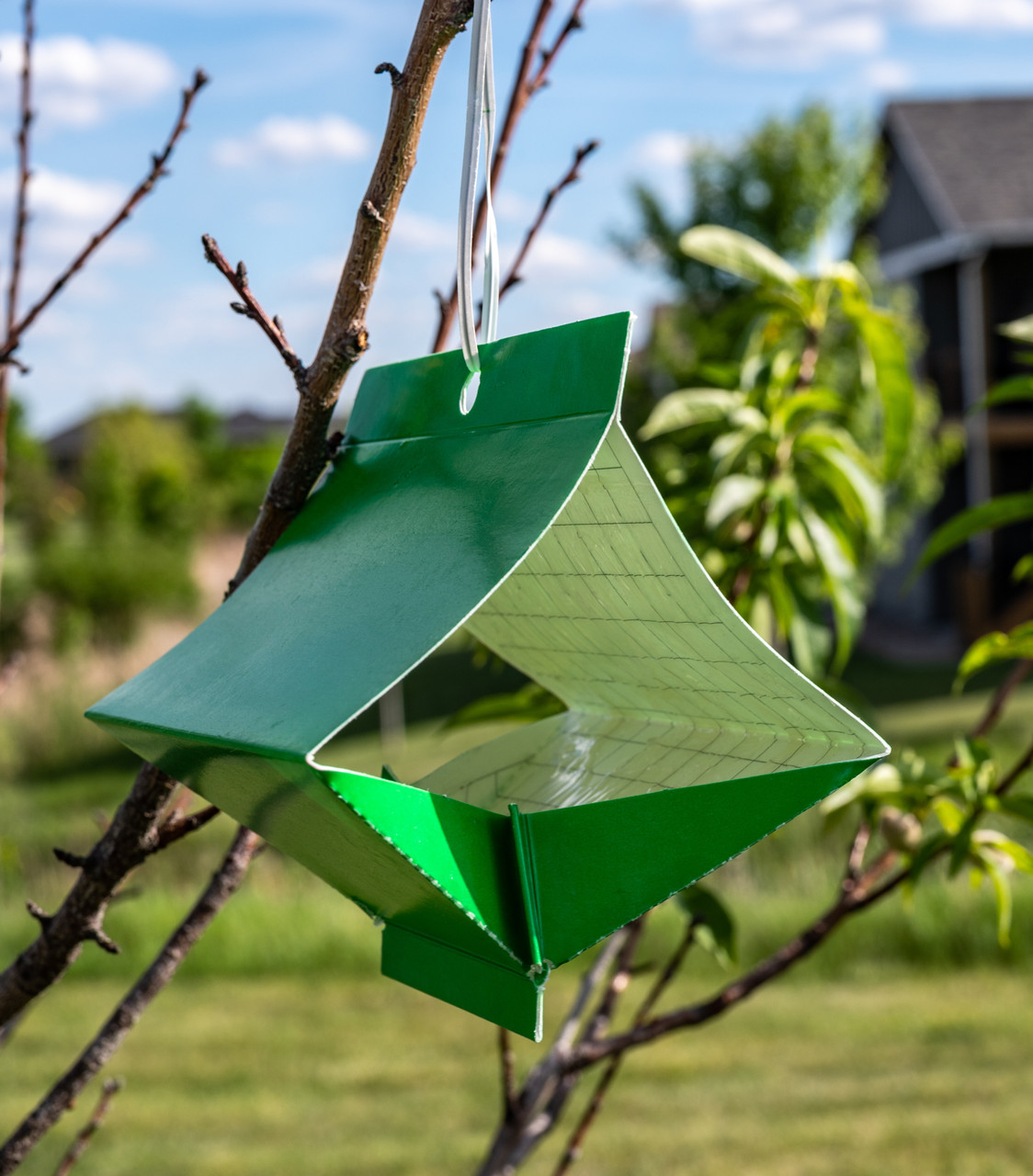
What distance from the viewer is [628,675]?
2.64 feet

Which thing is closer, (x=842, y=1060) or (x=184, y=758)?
(x=184, y=758)

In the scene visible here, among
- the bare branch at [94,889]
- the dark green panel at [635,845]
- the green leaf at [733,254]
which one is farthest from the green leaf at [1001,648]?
the bare branch at [94,889]

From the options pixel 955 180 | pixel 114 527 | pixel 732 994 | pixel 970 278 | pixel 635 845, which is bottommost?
pixel 732 994

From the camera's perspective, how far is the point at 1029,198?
1402 cm

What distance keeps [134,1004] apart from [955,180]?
15507 millimetres

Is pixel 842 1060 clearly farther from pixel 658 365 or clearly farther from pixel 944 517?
pixel 944 517

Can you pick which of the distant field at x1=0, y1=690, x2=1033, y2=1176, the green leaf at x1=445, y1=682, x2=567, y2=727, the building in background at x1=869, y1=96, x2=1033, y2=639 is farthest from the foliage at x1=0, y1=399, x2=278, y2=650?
the building in background at x1=869, y1=96, x2=1033, y2=639

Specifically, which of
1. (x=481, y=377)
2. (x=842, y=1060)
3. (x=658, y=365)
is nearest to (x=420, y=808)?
(x=481, y=377)

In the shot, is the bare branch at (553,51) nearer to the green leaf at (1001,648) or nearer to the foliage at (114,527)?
the green leaf at (1001,648)

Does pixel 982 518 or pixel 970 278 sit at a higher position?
pixel 970 278

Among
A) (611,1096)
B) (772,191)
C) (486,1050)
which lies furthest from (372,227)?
(772,191)

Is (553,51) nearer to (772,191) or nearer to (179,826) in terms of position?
(179,826)

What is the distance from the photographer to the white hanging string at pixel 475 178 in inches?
26.7

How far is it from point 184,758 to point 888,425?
3.18 ft
